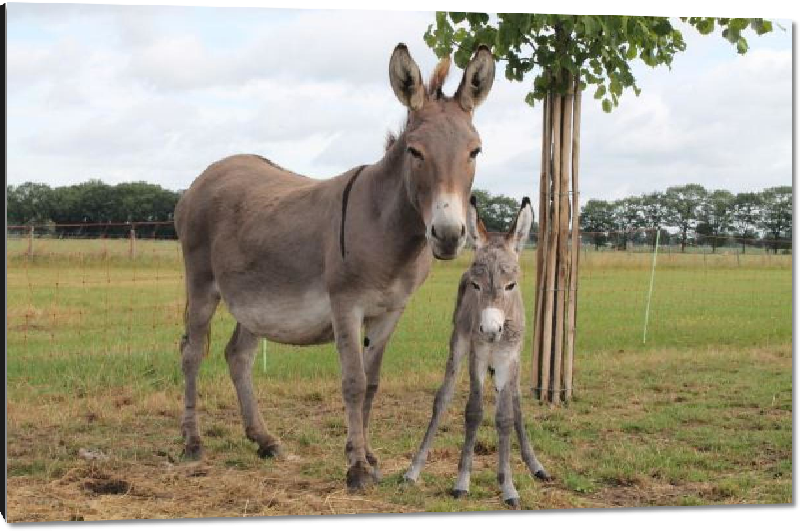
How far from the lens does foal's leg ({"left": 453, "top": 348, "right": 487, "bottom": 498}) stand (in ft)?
18.0

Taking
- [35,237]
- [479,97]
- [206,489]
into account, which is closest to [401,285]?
[479,97]

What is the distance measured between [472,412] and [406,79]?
6.81ft

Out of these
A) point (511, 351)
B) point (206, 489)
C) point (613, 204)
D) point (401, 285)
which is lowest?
point (206, 489)

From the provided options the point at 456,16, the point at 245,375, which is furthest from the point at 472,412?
the point at 456,16

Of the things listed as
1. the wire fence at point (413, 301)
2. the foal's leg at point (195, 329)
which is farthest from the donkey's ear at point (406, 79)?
the wire fence at point (413, 301)

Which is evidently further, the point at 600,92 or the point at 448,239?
the point at 600,92

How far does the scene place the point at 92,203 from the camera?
919cm

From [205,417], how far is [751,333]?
947cm

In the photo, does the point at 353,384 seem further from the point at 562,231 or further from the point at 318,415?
the point at 562,231

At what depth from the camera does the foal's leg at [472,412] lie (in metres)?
5.48

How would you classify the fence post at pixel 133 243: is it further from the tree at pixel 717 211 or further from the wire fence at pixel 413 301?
the tree at pixel 717 211

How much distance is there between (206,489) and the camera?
19.5 feet

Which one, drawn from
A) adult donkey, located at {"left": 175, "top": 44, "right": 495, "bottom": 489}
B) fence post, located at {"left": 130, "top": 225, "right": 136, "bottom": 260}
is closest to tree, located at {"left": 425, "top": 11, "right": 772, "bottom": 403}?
adult donkey, located at {"left": 175, "top": 44, "right": 495, "bottom": 489}

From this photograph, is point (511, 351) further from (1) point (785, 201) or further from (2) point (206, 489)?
(1) point (785, 201)
